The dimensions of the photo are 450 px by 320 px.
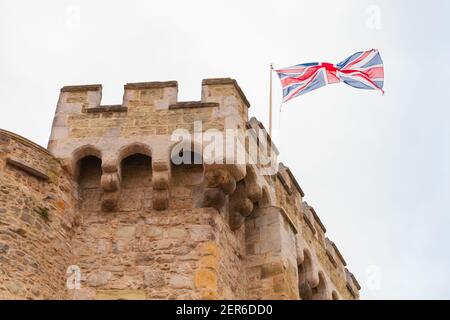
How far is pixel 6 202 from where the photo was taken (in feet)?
32.7

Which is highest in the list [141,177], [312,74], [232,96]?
[312,74]

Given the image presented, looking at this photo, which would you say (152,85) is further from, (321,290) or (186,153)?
(321,290)

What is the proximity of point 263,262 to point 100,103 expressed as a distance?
11.0ft

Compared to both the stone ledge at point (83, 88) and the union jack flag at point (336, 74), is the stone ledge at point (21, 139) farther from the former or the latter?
the union jack flag at point (336, 74)

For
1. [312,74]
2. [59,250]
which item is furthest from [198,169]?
[312,74]

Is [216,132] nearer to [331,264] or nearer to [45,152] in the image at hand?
[45,152]

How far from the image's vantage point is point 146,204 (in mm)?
10820

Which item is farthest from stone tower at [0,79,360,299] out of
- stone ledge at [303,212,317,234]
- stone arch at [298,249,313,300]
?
stone ledge at [303,212,317,234]

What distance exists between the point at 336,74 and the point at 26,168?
6.36 meters

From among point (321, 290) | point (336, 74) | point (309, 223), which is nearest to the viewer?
point (321, 290)

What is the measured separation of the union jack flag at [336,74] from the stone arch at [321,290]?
332cm

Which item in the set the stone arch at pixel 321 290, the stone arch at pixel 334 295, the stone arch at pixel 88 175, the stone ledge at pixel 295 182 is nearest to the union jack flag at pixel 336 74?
the stone ledge at pixel 295 182

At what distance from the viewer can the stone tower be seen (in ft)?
32.7

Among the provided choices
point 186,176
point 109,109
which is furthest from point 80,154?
point 186,176
